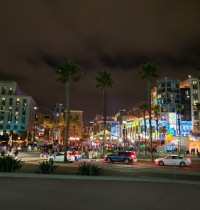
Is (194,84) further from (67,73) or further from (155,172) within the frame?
(155,172)

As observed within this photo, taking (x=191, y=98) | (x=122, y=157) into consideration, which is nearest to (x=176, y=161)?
(x=122, y=157)

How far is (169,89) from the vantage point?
120 metres

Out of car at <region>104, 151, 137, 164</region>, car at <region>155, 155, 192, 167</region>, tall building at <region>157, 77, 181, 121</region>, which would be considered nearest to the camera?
car at <region>155, 155, 192, 167</region>

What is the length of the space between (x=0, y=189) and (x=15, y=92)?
113954 millimetres

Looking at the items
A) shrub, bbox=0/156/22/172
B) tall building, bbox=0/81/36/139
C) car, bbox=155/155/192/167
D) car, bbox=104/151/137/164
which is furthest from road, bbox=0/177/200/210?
tall building, bbox=0/81/36/139

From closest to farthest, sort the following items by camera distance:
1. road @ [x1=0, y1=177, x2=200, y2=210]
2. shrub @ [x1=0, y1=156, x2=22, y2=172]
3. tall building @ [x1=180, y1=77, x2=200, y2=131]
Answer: road @ [x1=0, y1=177, x2=200, y2=210] → shrub @ [x1=0, y1=156, x2=22, y2=172] → tall building @ [x1=180, y1=77, x2=200, y2=131]

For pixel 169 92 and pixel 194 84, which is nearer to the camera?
pixel 169 92

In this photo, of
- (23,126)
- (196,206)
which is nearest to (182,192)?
(196,206)

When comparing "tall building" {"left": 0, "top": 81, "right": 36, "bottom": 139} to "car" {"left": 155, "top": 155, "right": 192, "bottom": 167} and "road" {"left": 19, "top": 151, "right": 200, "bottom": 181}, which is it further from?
"road" {"left": 19, "top": 151, "right": 200, "bottom": 181}

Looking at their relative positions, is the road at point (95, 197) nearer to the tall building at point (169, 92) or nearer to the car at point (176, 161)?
the car at point (176, 161)

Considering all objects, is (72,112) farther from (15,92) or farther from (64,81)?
(64,81)

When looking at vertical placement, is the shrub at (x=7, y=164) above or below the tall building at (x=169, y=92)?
below

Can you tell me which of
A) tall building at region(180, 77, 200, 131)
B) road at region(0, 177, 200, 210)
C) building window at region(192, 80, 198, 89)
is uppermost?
building window at region(192, 80, 198, 89)

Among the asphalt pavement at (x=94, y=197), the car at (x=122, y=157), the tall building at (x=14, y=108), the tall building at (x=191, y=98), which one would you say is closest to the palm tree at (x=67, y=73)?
the car at (x=122, y=157)
